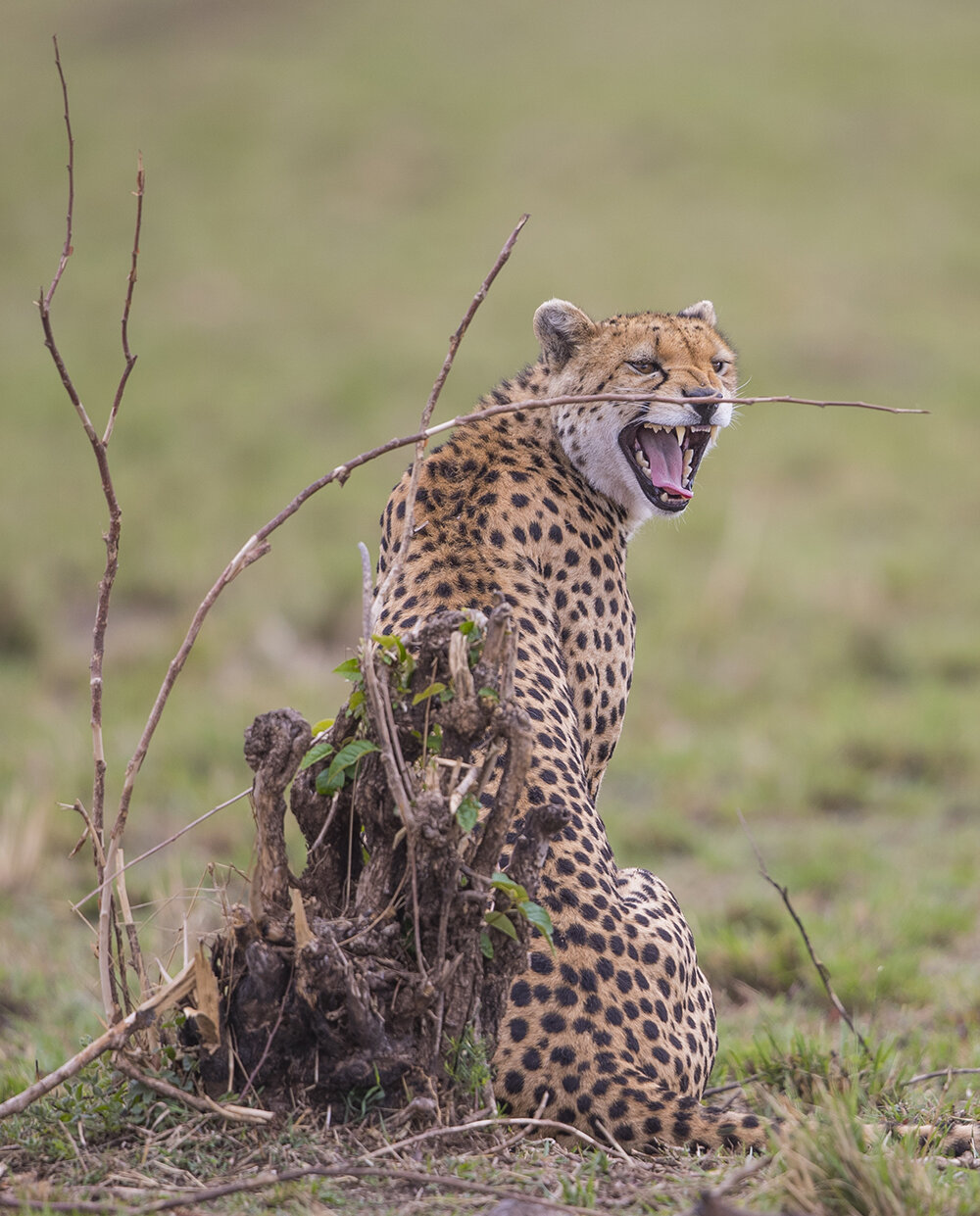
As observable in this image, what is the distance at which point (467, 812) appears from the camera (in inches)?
95.6

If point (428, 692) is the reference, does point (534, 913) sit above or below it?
below

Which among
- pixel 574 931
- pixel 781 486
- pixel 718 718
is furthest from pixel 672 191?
pixel 574 931

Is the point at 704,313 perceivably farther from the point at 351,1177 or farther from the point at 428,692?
the point at 351,1177

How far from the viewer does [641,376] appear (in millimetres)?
3562

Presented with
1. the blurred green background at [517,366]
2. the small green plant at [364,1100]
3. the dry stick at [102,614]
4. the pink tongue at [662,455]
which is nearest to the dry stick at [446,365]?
the dry stick at [102,614]

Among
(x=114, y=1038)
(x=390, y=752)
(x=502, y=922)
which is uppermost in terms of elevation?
(x=390, y=752)

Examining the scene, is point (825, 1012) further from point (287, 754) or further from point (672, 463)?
point (287, 754)

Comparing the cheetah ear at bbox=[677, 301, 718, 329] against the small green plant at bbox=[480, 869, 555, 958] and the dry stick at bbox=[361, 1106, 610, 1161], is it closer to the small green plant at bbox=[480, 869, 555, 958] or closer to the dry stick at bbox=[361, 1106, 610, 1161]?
the small green plant at bbox=[480, 869, 555, 958]

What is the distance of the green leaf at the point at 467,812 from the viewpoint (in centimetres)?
241

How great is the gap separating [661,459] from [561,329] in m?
0.43

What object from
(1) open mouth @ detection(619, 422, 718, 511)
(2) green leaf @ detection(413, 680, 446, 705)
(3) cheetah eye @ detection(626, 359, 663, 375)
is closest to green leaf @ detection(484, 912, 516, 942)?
(2) green leaf @ detection(413, 680, 446, 705)

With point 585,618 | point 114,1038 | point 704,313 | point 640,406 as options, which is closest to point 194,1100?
point 114,1038

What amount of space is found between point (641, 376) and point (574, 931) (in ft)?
4.64

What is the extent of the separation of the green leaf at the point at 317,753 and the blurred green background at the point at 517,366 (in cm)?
30
